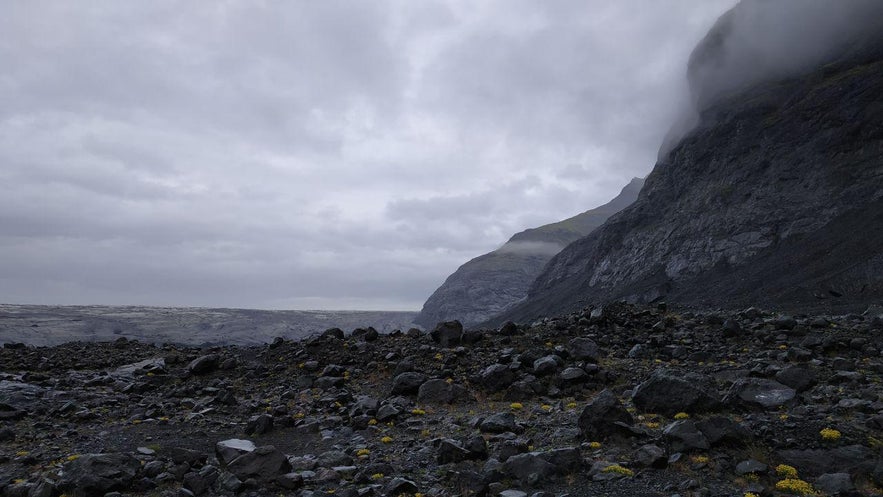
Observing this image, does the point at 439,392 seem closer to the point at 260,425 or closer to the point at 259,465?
the point at 260,425

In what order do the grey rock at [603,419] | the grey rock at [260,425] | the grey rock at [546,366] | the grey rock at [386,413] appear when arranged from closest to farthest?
the grey rock at [603,419] < the grey rock at [260,425] < the grey rock at [386,413] < the grey rock at [546,366]

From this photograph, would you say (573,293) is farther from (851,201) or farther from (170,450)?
(170,450)

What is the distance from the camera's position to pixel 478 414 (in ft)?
53.4

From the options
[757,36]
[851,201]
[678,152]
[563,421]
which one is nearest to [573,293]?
[678,152]

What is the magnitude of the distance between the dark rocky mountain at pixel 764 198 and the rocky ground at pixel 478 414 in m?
37.5

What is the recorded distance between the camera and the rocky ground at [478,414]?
1061cm

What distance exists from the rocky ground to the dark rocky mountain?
123 ft

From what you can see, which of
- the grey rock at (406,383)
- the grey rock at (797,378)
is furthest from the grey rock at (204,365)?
the grey rock at (797,378)

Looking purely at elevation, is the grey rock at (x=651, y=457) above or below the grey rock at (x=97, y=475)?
above

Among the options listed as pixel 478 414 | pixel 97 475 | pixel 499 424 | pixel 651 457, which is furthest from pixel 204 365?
pixel 651 457

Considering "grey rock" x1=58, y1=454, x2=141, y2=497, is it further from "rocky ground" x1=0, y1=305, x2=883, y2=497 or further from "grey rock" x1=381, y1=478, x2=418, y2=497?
"grey rock" x1=381, y1=478, x2=418, y2=497

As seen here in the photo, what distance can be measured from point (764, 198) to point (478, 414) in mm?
93535

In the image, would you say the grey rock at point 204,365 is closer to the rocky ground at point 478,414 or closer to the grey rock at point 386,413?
the rocky ground at point 478,414

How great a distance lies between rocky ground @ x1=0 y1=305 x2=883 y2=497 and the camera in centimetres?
1061
